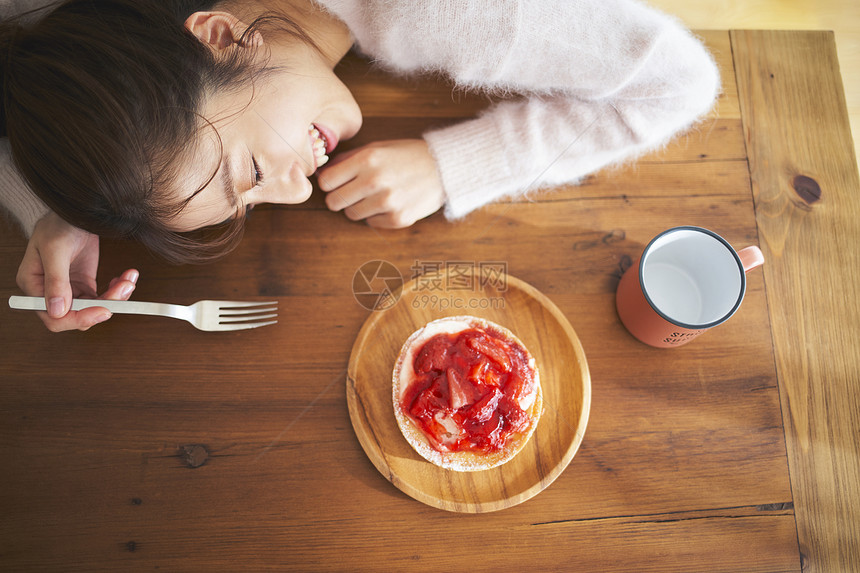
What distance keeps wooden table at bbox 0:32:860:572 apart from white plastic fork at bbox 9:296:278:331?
0.07 ft

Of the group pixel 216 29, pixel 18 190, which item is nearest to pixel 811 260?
pixel 216 29

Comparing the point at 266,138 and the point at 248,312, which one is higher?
the point at 266,138

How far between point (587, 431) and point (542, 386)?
0.09 m

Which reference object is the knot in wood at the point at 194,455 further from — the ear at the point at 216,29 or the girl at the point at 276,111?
the ear at the point at 216,29

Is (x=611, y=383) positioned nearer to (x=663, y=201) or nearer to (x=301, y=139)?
(x=663, y=201)

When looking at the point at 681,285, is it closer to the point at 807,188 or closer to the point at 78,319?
the point at 807,188

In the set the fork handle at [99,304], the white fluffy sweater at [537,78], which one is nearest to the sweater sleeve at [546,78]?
the white fluffy sweater at [537,78]

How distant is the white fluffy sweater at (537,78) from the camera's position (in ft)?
2.38

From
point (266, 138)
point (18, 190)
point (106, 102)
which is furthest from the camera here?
point (18, 190)

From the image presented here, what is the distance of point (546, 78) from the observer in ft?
2.64

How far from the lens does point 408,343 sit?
764 millimetres

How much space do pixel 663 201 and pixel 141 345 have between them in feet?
2.76

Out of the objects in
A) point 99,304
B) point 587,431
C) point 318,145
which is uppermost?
point 318,145

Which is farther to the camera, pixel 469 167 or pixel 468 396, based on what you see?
pixel 469 167
